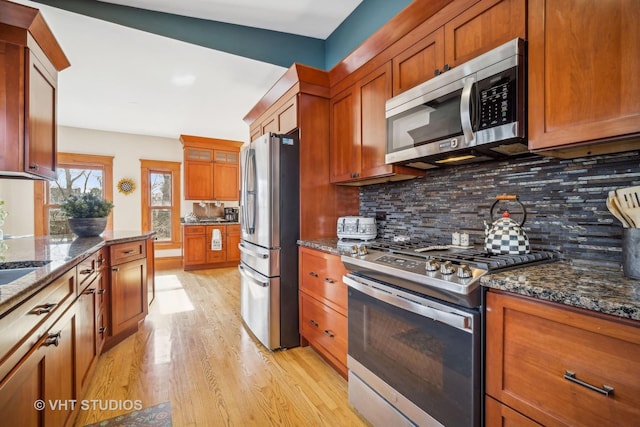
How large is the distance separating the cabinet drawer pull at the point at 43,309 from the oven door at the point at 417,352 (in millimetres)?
1328

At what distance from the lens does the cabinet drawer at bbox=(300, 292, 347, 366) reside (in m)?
1.93

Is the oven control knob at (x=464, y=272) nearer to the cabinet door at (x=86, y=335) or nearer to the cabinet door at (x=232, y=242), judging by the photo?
the cabinet door at (x=86, y=335)

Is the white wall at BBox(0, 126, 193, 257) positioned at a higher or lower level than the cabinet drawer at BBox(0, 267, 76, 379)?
higher

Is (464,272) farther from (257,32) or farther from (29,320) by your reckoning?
(257,32)

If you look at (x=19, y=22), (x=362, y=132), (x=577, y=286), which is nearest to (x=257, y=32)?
(x=362, y=132)

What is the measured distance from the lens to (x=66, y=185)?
18.3ft

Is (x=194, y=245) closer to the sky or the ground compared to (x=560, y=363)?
closer to the ground

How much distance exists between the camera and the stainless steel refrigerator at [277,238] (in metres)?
2.42

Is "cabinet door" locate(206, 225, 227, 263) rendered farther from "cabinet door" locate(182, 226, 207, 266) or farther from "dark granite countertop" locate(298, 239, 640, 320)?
"dark granite countertop" locate(298, 239, 640, 320)

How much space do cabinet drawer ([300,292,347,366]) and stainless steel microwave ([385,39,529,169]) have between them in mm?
1134

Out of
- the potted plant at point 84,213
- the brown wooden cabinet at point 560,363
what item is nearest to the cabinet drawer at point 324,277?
the brown wooden cabinet at point 560,363

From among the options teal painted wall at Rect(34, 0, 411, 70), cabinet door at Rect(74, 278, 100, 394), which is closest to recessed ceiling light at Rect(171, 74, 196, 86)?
teal painted wall at Rect(34, 0, 411, 70)

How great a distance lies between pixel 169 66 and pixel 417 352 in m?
3.52

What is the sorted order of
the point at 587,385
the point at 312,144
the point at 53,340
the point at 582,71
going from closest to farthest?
the point at 587,385, the point at 582,71, the point at 53,340, the point at 312,144
